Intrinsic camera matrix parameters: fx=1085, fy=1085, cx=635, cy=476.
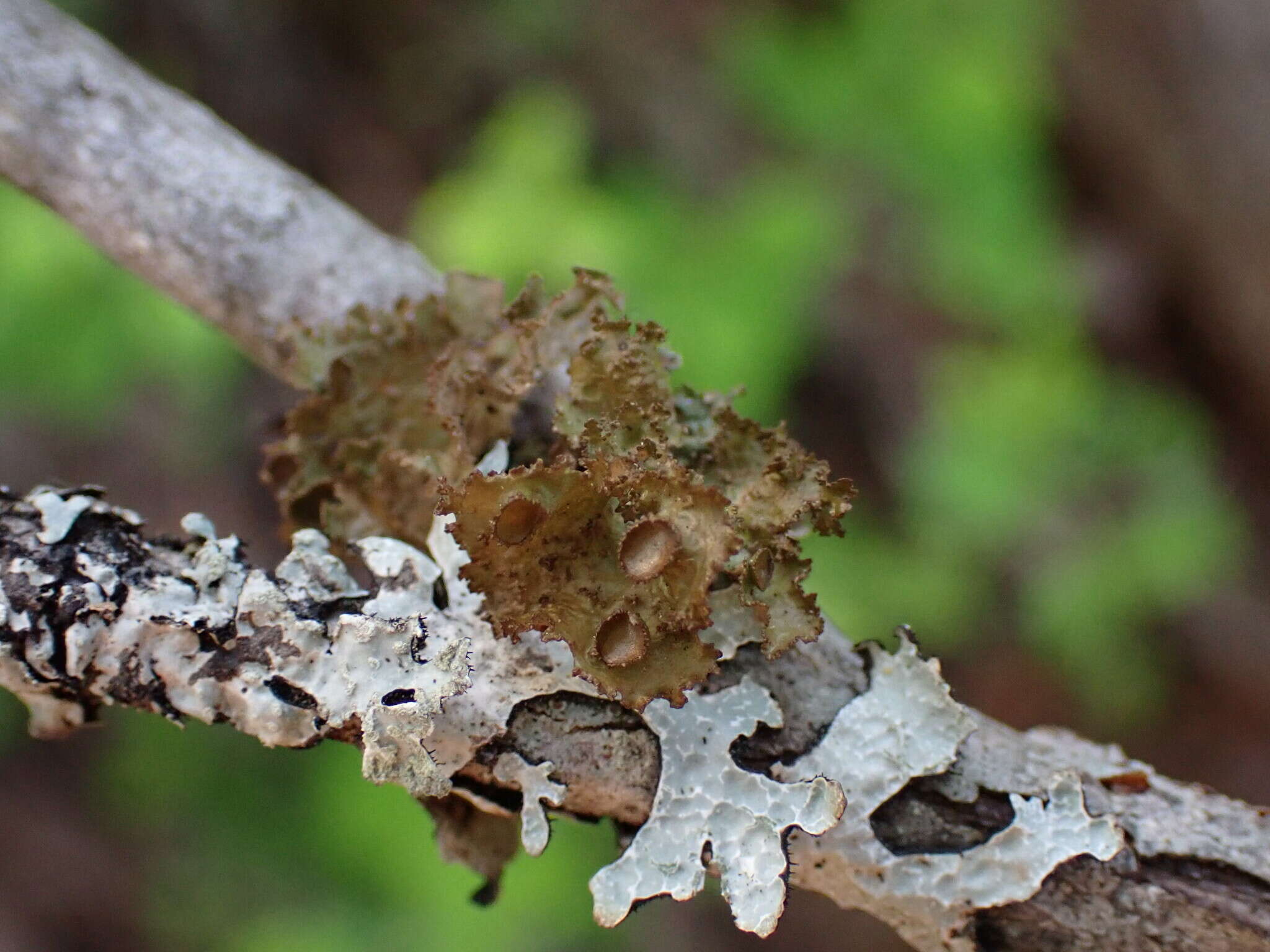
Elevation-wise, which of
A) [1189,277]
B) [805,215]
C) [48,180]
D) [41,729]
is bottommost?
[41,729]

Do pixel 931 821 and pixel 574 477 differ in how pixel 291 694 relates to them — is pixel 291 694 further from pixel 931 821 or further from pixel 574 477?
pixel 931 821

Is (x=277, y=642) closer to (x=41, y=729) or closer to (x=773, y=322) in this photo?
(x=41, y=729)

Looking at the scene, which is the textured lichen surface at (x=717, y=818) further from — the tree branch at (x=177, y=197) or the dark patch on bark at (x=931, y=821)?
the tree branch at (x=177, y=197)

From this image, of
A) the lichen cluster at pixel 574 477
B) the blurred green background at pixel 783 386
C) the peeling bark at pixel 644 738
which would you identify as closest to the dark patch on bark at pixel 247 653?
the peeling bark at pixel 644 738

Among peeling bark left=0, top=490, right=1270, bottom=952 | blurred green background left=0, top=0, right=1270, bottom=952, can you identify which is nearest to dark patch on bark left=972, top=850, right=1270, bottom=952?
peeling bark left=0, top=490, right=1270, bottom=952

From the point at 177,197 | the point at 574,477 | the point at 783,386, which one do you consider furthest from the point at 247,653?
the point at 783,386

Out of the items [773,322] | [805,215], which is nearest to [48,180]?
[773,322]

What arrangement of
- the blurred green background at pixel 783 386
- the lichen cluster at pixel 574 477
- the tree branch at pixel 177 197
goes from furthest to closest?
1. the blurred green background at pixel 783 386
2. the tree branch at pixel 177 197
3. the lichen cluster at pixel 574 477
